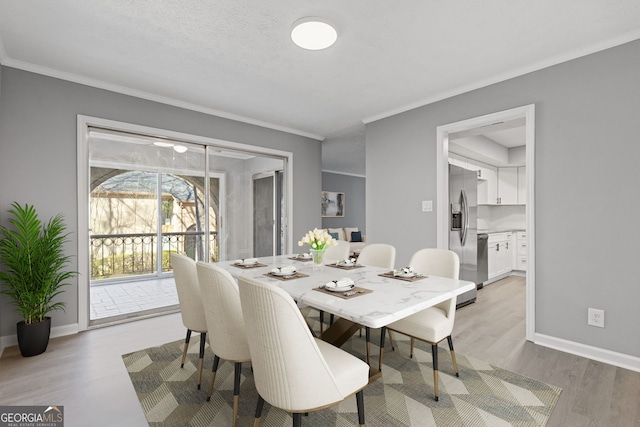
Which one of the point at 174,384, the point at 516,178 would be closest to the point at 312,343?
the point at 174,384

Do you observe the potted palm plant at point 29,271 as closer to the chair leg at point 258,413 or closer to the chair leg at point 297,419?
the chair leg at point 258,413

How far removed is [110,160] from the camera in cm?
407

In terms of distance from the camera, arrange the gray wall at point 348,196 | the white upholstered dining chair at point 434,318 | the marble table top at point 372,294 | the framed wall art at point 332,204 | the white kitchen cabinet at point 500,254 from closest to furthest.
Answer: the marble table top at point 372,294 < the white upholstered dining chair at point 434,318 < the white kitchen cabinet at point 500,254 < the framed wall art at point 332,204 < the gray wall at point 348,196

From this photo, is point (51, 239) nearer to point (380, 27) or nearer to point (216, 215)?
point (216, 215)

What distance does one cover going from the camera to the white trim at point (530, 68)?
2422 millimetres

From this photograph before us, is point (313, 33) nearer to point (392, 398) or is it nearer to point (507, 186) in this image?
point (392, 398)

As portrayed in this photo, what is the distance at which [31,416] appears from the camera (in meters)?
1.85

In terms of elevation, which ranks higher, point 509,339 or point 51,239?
point 51,239

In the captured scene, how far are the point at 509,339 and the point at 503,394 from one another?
1105mm

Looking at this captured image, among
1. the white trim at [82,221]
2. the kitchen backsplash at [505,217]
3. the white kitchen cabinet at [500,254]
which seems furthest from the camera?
the kitchen backsplash at [505,217]

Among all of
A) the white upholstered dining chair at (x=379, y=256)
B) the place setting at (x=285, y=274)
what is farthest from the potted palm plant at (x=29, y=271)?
the white upholstered dining chair at (x=379, y=256)

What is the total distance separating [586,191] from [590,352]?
134cm

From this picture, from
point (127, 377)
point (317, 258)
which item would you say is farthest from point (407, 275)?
point (127, 377)

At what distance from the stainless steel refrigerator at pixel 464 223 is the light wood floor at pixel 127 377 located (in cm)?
89
